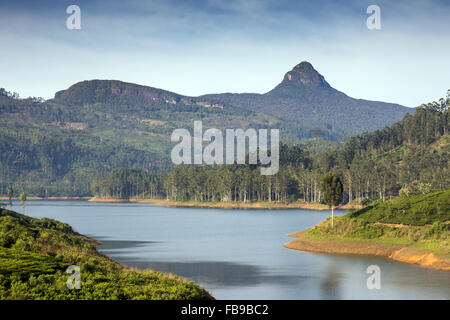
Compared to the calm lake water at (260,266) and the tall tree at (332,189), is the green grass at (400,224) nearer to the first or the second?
the tall tree at (332,189)

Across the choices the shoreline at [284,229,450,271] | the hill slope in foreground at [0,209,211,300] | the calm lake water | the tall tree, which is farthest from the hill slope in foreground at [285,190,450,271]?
the hill slope in foreground at [0,209,211,300]

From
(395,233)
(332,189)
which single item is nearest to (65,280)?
(395,233)

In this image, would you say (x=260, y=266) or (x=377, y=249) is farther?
(x=377, y=249)

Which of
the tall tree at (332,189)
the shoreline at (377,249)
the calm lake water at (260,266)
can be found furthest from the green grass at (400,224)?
the calm lake water at (260,266)

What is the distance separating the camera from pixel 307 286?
2108 inches

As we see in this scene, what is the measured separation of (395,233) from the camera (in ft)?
242

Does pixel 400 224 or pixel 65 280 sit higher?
pixel 400 224

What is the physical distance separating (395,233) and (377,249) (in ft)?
10.8

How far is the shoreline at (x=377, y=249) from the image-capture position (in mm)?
63500

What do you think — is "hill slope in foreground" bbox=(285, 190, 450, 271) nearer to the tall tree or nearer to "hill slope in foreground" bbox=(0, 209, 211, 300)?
the tall tree

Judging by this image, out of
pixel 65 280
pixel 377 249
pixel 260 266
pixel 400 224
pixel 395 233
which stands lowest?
pixel 260 266

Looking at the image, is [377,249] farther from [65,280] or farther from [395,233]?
[65,280]
